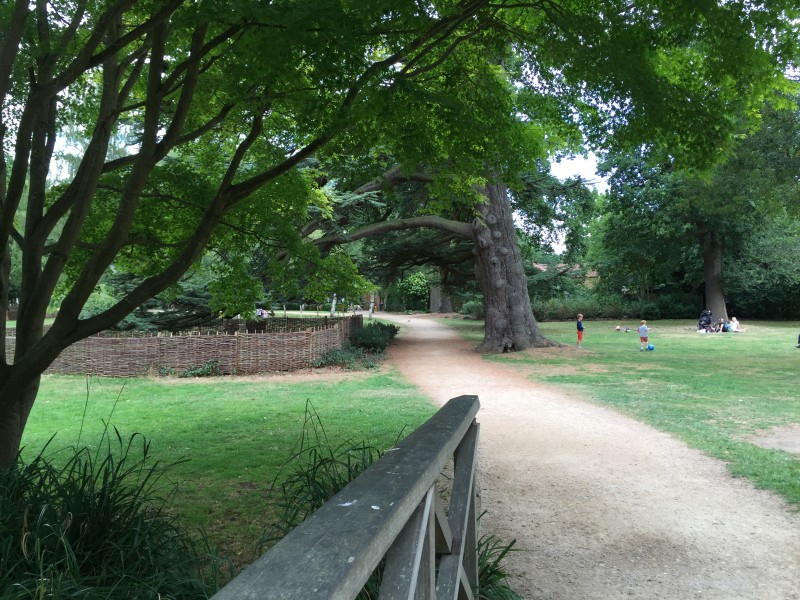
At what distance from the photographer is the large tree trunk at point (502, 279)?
22328 millimetres

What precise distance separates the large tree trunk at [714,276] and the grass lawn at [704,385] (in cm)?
1017

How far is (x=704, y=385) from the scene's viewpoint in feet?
45.6

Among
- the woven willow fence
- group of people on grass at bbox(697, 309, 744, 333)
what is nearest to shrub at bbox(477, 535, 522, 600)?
the woven willow fence

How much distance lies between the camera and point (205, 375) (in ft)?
54.9

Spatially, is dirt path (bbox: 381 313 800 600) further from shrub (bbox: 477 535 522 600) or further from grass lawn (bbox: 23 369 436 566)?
grass lawn (bbox: 23 369 436 566)

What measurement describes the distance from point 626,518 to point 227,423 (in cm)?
692

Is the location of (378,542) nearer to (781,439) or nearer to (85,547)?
(85,547)

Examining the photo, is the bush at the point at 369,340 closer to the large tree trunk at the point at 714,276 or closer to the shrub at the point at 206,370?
the shrub at the point at 206,370

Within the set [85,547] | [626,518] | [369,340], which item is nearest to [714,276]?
[369,340]

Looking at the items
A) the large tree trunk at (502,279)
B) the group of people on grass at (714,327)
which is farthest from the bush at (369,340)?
the group of people on grass at (714,327)

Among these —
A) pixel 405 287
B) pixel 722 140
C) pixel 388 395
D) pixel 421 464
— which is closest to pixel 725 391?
pixel 388 395

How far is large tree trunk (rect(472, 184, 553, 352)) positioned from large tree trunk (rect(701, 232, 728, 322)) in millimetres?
20509

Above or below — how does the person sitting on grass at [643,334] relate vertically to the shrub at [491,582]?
above

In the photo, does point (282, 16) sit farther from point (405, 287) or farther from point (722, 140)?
point (405, 287)
